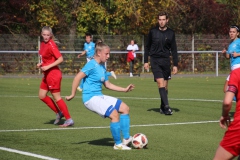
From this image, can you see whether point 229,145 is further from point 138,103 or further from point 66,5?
point 66,5

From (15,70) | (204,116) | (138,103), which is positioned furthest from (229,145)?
(15,70)

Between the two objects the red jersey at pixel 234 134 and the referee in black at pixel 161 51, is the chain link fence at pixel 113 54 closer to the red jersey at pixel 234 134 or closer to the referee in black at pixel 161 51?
the referee in black at pixel 161 51

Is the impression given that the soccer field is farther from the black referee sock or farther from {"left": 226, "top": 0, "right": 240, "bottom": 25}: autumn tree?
{"left": 226, "top": 0, "right": 240, "bottom": 25}: autumn tree

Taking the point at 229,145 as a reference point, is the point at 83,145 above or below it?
below

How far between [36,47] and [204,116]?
25.9m

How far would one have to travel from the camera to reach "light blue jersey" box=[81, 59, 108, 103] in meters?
10.1

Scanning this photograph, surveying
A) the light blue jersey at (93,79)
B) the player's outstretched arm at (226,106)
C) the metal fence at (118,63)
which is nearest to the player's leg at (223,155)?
the player's outstretched arm at (226,106)

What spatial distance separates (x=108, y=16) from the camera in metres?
43.5

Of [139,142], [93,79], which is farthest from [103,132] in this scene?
[139,142]

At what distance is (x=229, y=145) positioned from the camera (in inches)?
245

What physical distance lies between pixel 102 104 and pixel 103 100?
110mm

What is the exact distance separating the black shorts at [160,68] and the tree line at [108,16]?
25607 millimetres

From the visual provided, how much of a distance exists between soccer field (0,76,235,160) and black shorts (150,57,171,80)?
898 millimetres

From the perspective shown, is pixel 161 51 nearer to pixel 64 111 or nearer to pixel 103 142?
pixel 64 111
